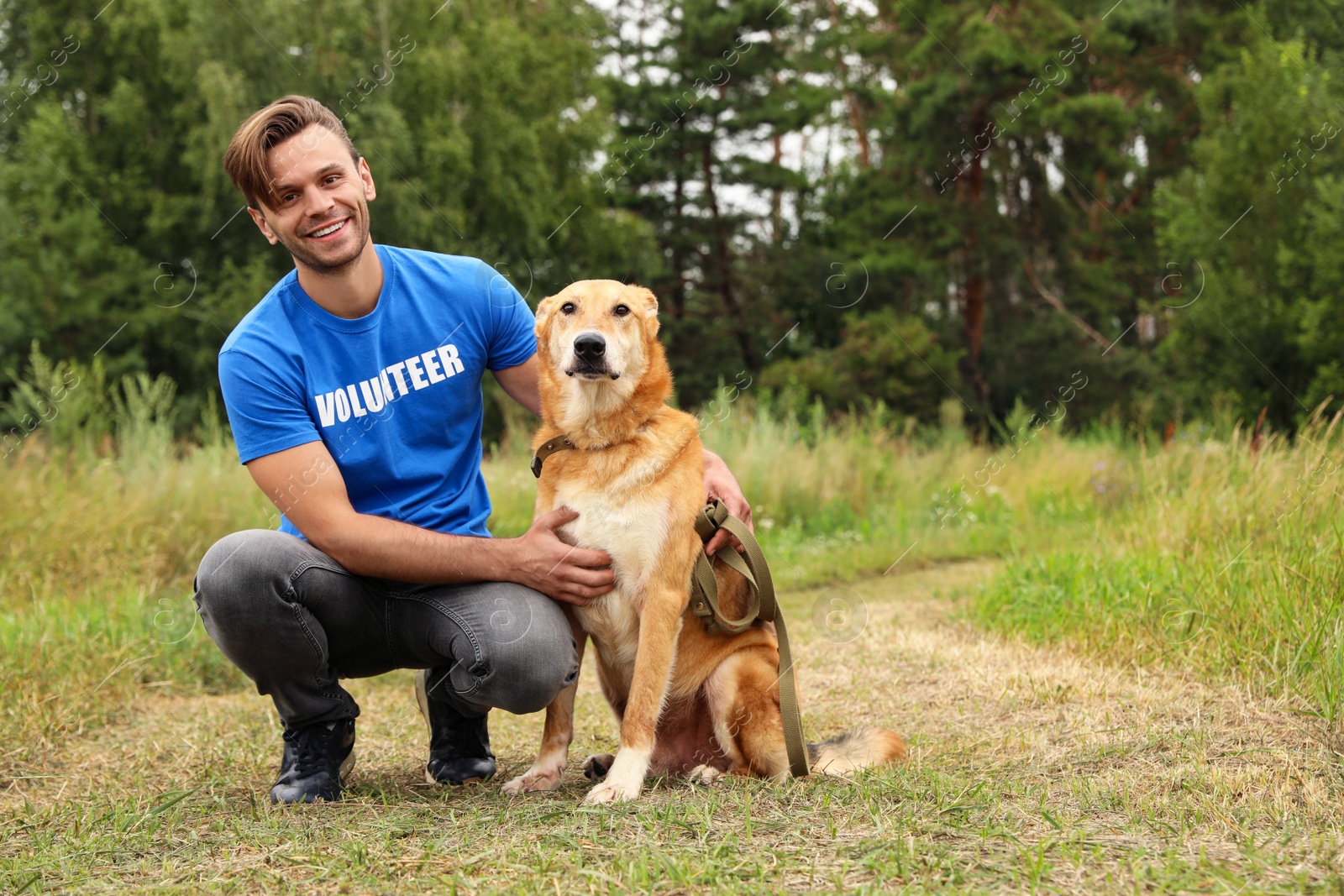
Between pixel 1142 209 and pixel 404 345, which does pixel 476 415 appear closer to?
pixel 404 345

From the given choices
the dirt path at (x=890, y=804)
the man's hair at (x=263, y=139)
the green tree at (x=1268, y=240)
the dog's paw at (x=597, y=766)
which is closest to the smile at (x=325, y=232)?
the man's hair at (x=263, y=139)

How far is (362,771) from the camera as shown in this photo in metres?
3.34

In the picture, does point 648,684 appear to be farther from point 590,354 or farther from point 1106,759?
point 1106,759

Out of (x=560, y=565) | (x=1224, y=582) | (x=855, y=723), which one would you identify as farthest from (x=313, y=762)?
(x=1224, y=582)

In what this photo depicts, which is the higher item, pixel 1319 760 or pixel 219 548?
pixel 219 548

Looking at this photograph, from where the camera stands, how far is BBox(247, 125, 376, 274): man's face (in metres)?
2.97

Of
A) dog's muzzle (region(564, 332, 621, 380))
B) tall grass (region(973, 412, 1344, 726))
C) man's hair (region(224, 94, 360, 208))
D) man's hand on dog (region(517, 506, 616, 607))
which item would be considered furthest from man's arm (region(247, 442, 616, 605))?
tall grass (region(973, 412, 1344, 726))

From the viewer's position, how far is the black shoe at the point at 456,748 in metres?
3.10

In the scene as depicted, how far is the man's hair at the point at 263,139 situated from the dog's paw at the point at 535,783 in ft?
5.89

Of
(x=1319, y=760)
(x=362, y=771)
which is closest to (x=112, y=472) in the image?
(x=362, y=771)

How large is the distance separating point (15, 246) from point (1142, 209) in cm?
2238

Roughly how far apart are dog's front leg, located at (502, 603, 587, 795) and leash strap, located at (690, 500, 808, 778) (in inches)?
14.9

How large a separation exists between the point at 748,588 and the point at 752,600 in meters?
0.04

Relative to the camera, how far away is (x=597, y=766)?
3.03 metres
